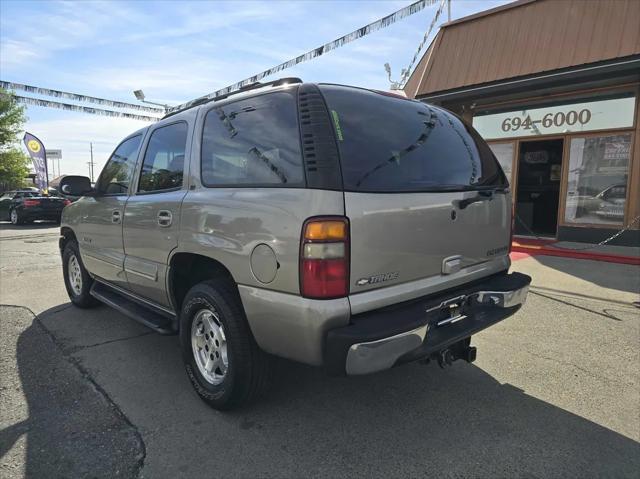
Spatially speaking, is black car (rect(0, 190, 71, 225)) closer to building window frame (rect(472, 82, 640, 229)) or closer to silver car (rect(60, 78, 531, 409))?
building window frame (rect(472, 82, 640, 229))

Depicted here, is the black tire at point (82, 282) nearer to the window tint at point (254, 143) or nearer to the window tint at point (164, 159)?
the window tint at point (164, 159)

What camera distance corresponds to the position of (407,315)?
2.33 metres

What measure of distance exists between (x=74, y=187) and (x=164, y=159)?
1.68m

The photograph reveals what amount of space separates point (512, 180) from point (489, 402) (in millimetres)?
8739

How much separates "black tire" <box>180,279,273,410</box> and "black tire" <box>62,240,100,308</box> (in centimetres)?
264

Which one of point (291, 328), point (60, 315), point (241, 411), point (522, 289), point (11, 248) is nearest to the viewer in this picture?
point (291, 328)

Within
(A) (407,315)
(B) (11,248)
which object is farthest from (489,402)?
(B) (11,248)

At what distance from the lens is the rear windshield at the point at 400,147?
2359 millimetres

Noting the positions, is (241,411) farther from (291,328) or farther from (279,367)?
(291,328)

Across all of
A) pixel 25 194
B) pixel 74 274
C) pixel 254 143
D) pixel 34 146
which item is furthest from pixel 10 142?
pixel 254 143

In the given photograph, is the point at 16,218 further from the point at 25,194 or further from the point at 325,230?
the point at 325,230

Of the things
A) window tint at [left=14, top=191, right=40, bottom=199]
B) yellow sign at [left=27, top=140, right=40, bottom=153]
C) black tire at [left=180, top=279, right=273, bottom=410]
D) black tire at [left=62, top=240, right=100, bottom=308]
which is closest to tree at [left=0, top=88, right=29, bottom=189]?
yellow sign at [left=27, top=140, right=40, bottom=153]

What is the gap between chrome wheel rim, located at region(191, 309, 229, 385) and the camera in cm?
281

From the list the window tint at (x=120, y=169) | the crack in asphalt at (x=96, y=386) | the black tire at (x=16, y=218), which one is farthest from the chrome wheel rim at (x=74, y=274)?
the black tire at (x=16, y=218)
